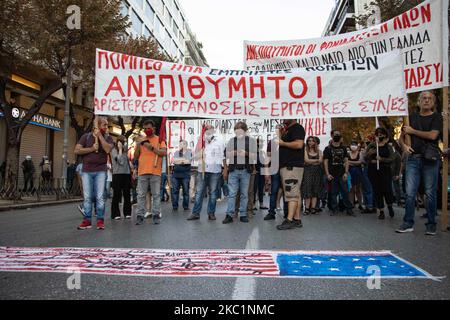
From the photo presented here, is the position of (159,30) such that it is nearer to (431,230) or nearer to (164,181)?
(164,181)

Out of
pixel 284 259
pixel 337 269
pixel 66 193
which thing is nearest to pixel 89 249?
pixel 284 259

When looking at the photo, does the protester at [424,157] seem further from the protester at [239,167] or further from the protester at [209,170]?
the protester at [209,170]

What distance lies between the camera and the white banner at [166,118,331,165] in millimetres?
13062

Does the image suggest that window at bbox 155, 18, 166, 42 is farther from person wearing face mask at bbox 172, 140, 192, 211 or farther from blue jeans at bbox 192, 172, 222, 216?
blue jeans at bbox 192, 172, 222, 216

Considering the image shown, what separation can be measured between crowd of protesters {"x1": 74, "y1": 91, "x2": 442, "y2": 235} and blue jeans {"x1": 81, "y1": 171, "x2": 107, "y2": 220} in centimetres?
2

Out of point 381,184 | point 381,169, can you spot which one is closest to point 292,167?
point 381,184

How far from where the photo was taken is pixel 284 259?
13.0 ft

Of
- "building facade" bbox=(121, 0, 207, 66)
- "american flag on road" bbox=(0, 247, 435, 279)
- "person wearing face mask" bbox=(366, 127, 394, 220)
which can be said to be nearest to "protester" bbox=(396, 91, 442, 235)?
"american flag on road" bbox=(0, 247, 435, 279)

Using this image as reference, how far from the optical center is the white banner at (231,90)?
6547 millimetres

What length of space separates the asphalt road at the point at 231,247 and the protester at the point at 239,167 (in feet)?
1.09

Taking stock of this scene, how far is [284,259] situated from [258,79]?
367 centimetres

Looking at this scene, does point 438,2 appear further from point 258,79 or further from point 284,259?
point 284,259

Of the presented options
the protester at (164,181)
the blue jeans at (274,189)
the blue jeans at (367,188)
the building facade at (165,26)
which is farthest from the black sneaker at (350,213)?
the building facade at (165,26)

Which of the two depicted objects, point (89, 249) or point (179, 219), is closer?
point (89, 249)
